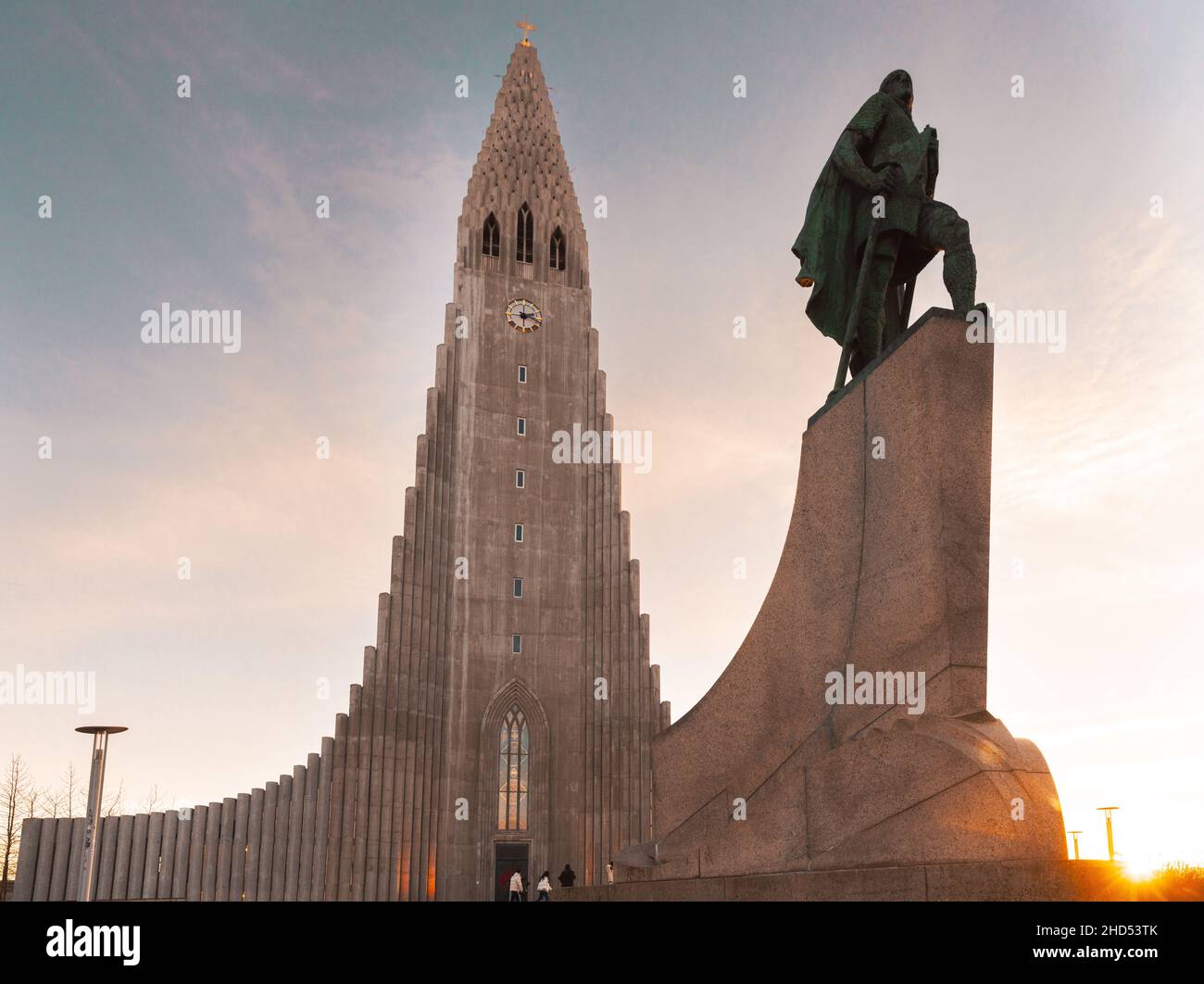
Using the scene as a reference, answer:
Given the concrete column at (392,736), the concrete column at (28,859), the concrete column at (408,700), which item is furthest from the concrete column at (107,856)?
the concrete column at (408,700)

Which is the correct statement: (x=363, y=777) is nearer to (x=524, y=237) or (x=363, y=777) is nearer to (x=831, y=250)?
(x=524, y=237)

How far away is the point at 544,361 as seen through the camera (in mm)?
39219

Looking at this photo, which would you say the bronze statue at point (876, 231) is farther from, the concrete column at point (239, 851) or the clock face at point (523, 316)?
the clock face at point (523, 316)

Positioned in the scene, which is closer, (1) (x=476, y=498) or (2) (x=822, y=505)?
(2) (x=822, y=505)

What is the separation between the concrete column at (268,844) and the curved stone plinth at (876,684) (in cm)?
2617

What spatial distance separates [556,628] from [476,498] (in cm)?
521

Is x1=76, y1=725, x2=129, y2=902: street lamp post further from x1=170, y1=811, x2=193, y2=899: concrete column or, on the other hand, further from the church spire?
the church spire

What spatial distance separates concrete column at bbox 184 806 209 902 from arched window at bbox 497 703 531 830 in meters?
9.06

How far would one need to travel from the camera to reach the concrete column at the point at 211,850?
32188 millimetres

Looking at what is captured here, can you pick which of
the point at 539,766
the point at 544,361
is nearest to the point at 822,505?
the point at 539,766
